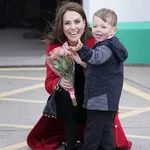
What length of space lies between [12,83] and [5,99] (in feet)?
2.84

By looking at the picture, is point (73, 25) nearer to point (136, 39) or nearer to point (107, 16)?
point (107, 16)

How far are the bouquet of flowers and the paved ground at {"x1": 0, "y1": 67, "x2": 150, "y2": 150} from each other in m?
0.91

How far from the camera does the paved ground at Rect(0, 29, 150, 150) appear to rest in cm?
462

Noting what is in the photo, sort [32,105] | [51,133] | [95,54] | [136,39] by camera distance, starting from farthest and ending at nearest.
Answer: [136,39] < [32,105] < [51,133] < [95,54]

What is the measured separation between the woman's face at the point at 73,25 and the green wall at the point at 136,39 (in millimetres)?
3941

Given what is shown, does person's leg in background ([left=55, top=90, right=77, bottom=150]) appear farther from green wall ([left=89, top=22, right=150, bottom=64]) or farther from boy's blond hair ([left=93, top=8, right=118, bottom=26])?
green wall ([left=89, top=22, right=150, bottom=64])

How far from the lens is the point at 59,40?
155 inches

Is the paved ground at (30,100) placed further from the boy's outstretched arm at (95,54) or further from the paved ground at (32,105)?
the boy's outstretched arm at (95,54)

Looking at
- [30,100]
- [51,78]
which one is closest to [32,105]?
[30,100]

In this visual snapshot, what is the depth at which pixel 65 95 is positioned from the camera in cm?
390

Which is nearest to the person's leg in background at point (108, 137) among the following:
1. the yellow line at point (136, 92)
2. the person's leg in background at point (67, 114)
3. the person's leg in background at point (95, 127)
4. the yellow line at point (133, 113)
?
the person's leg in background at point (95, 127)

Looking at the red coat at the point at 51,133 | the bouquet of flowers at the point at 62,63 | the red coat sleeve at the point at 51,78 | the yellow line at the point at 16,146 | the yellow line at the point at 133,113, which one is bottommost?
the yellow line at the point at 133,113

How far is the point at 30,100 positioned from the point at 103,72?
8.23 feet

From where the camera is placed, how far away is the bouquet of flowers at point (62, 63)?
3684 mm
